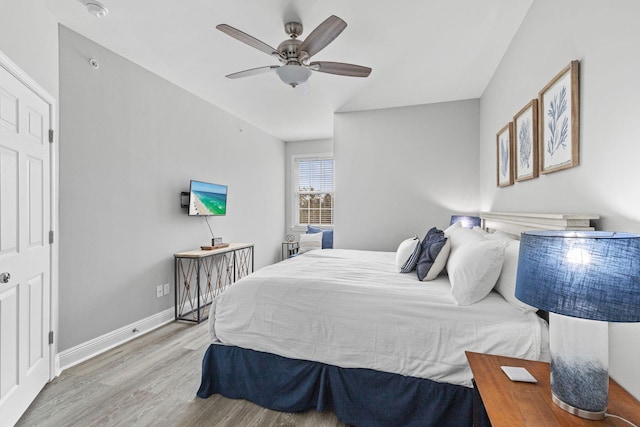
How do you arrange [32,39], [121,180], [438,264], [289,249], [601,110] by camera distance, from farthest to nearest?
1. [289,249]
2. [121,180]
3. [438,264]
4. [32,39]
5. [601,110]

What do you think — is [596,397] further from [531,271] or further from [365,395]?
[365,395]

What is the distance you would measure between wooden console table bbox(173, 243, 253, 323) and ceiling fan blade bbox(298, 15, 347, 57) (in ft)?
7.75

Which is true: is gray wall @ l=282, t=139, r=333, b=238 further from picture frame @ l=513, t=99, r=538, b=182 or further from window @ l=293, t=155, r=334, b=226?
picture frame @ l=513, t=99, r=538, b=182

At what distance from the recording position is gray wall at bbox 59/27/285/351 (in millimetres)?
2449

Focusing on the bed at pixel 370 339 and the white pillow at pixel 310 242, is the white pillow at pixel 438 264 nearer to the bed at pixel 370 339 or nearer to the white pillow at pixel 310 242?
the bed at pixel 370 339

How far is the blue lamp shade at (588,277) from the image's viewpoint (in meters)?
0.75

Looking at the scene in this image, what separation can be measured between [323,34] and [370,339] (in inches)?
74.3

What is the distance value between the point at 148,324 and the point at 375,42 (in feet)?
11.4

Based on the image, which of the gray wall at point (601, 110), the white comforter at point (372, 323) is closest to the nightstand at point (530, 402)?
the gray wall at point (601, 110)

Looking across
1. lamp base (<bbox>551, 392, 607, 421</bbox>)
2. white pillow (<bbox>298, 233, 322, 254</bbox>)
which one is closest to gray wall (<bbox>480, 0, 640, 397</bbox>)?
lamp base (<bbox>551, 392, 607, 421</bbox>)

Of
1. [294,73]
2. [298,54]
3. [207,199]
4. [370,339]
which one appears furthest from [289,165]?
[370,339]

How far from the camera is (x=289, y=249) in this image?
6.11m

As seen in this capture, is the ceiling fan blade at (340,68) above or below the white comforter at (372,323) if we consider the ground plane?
above

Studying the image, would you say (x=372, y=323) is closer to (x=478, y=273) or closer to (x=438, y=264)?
(x=478, y=273)
